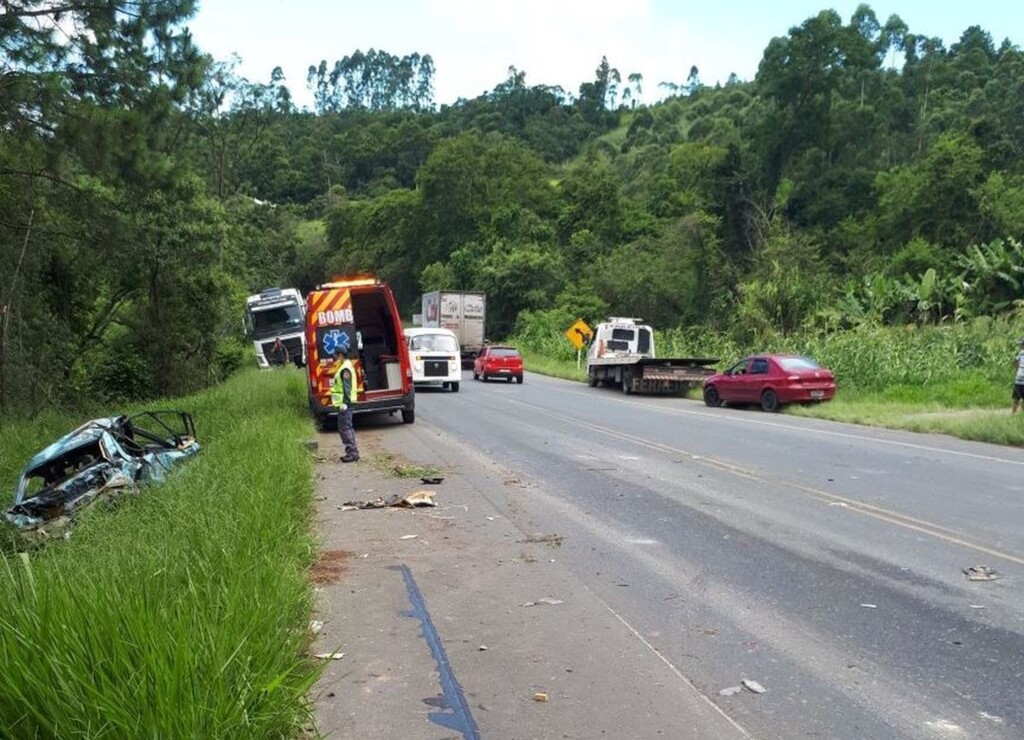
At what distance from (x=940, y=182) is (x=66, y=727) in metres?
49.6

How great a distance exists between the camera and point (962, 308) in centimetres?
3331

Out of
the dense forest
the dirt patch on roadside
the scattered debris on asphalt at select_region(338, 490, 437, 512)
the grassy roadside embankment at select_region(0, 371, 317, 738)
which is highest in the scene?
the dense forest

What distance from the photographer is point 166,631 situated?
12.9ft

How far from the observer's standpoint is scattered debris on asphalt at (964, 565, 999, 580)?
7.17 metres

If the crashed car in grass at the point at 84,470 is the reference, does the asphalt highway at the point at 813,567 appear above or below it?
below

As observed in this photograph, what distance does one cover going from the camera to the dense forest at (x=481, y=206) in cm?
1383

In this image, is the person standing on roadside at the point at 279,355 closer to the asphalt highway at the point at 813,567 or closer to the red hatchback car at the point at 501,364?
the red hatchback car at the point at 501,364

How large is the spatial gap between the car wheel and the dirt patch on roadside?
1992 centimetres

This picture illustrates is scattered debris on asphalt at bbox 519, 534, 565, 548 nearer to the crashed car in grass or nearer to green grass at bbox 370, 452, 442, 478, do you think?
green grass at bbox 370, 452, 442, 478

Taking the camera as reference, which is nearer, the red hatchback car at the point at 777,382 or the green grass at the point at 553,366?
the red hatchback car at the point at 777,382

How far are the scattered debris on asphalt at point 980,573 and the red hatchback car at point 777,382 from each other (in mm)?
17044

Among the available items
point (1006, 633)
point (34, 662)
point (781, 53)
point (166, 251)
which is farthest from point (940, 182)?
point (34, 662)

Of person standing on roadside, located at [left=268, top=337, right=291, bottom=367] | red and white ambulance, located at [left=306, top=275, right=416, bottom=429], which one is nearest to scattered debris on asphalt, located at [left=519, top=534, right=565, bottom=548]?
red and white ambulance, located at [left=306, top=275, right=416, bottom=429]

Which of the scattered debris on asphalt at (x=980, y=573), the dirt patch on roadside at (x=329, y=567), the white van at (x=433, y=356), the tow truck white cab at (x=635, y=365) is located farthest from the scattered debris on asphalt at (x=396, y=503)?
the tow truck white cab at (x=635, y=365)
